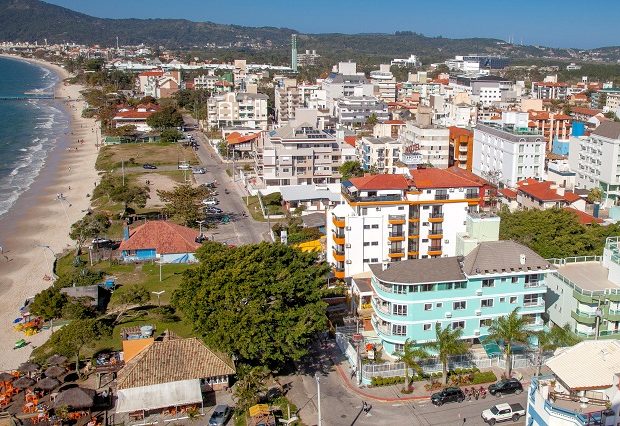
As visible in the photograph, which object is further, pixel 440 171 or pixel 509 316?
pixel 440 171

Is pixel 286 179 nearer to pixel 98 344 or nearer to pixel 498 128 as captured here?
pixel 498 128

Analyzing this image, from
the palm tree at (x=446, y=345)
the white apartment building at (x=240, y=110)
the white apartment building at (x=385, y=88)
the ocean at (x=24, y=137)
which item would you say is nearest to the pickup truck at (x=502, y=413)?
the palm tree at (x=446, y=345)

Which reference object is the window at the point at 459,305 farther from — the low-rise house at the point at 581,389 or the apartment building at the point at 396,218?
the low-rise house at the point at 581,389

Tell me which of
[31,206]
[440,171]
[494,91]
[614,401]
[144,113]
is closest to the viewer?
[614,401]

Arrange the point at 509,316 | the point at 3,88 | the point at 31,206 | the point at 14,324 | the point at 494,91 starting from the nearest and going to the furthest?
1. the point at 509,316
2. the point at 14,324
3. the point at 31,206
4. the point at 494,91
5. the point at 3,88

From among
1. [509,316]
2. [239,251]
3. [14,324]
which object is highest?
[239,251]

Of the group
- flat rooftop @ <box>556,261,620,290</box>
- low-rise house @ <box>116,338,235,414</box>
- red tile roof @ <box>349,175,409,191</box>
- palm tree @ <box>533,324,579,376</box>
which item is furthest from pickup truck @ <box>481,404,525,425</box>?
red tile roof @ <box>349,175,409,191</box>

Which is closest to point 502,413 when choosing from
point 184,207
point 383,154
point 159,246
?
point 159,246

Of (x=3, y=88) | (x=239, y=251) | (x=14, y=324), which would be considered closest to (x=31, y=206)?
(x=14, y=324)
